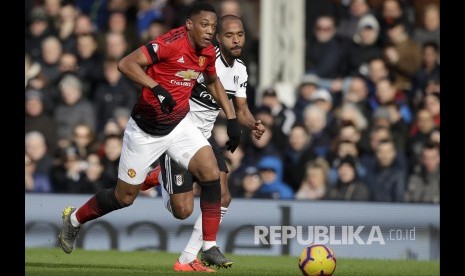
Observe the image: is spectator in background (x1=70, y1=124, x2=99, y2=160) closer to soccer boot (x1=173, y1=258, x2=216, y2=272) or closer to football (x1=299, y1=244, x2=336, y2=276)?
soccer boot (x1=173, y1=258, x2=216, y2=272)

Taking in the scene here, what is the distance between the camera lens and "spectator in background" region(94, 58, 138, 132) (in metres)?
18.3

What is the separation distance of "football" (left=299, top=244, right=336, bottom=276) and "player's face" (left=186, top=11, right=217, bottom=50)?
2.11 metres

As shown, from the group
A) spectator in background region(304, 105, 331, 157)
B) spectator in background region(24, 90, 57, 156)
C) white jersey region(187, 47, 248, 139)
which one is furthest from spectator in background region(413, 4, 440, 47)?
white jersey region(187, 47, 248, 139)

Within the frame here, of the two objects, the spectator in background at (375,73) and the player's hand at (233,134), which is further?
the spectator in background at (375,73)

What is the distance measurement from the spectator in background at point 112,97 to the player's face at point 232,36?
19.0 feet

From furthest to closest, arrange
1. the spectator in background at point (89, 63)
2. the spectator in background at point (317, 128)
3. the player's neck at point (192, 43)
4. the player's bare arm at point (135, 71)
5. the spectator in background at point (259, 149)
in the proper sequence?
the spectator in background at point (89, 63), the spectator in background at point (317, 128), the spectator in background at point (259, 149), the player's neck at point (192, 43), the player's bare arm at point (135, 71)

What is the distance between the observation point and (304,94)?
1838 cm

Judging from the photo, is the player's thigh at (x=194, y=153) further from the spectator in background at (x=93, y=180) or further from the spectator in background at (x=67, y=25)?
the spectator in background at (x=67, y=25)

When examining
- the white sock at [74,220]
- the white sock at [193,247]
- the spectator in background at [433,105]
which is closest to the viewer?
the white sock at [193,247]

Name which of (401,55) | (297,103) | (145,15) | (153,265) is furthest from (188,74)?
(145,15)

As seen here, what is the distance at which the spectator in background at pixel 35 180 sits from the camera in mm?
16969

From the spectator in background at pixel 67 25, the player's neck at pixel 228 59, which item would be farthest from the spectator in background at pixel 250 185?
the player's neck at pixel 228 59

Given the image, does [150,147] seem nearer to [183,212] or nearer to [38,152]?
[183,212]
